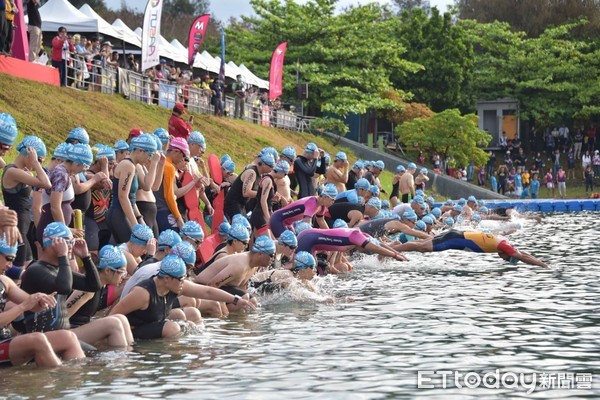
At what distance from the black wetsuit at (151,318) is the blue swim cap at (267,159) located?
227 inches

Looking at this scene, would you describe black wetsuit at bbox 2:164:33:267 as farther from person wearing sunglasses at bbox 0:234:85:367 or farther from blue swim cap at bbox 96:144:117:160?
person wearing sunglasses at bbox 0:234:85:367

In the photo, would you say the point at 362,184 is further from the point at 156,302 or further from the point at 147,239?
the point at 156,302

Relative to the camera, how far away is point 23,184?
37.4 ft

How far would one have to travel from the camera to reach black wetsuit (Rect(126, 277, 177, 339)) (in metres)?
10.8

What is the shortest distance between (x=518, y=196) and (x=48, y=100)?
3295cm

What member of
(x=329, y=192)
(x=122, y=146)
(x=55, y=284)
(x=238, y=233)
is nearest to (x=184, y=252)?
(x=238, y=233)

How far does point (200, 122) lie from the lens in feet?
120

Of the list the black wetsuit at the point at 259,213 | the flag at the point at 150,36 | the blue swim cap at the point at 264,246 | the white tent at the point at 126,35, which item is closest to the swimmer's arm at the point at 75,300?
the blue swim cap at the point at 264,246

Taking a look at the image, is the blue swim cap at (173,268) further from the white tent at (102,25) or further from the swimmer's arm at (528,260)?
the white tent at (102,25)

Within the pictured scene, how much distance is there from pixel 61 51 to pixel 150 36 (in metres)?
4.02

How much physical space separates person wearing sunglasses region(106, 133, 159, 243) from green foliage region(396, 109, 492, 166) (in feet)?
139

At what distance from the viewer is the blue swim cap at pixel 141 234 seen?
11.8 meters

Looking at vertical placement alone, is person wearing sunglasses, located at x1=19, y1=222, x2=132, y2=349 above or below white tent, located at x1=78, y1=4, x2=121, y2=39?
below

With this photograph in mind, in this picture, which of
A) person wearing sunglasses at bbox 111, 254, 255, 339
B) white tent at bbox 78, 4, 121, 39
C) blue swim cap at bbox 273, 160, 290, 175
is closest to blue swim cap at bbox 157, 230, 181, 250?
person wearing sunglasses at bbox 111, 254, 255, 339
